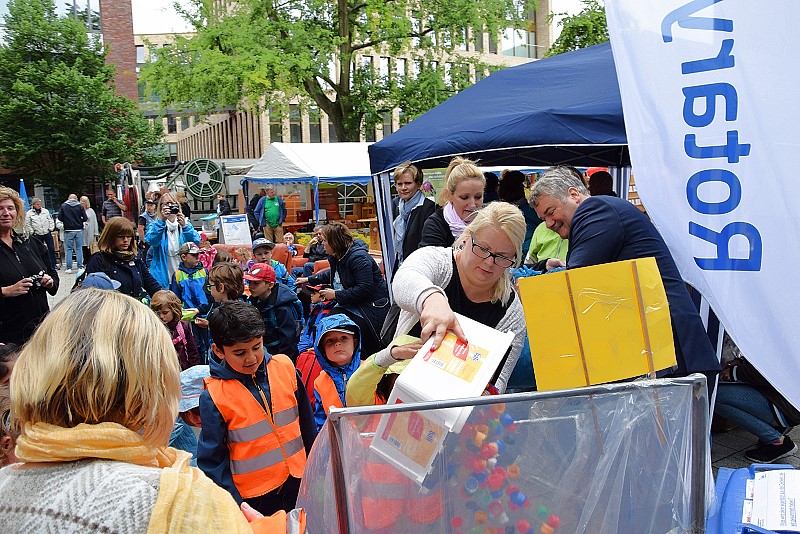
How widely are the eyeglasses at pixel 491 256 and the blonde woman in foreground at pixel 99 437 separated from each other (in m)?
1.21

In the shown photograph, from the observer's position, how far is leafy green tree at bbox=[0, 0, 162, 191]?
92.9 ft

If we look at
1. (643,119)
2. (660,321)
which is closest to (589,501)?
(660,321)

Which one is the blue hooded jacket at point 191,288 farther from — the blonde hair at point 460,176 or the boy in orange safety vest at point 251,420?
the boy in orange safety vest at point 251,420

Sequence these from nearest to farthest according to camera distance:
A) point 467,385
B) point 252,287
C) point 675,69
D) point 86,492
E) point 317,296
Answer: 1. point 86,492
2. point 467,385
3. point 675,69
4. point 252,287
5. point 317,296

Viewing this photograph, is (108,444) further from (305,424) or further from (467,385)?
(305,424)

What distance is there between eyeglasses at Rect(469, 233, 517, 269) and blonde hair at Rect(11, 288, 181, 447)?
120 centimetres

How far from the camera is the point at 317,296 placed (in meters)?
5.84

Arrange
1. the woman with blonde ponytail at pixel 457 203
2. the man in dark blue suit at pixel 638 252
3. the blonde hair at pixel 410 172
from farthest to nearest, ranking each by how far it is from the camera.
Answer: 1. the blonde hair at pixel 410 172
2. the woman with blonde ponytail at pixel 457 203
3. the man in dark blue suit at pixel 638 252

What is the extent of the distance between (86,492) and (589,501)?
3.63 feet

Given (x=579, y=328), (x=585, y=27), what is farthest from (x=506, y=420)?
(x=585, y=27)

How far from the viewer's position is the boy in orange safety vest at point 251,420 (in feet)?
9.25

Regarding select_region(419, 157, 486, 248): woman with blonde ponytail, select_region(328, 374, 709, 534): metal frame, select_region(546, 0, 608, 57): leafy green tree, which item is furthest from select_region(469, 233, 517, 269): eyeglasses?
select_region(546, 0, 608, 57): leafy green tree

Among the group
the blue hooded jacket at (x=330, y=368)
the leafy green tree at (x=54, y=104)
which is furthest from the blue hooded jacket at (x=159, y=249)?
the leafy green tree at (x=54, y=104)

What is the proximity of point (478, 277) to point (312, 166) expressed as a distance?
15.0 m
